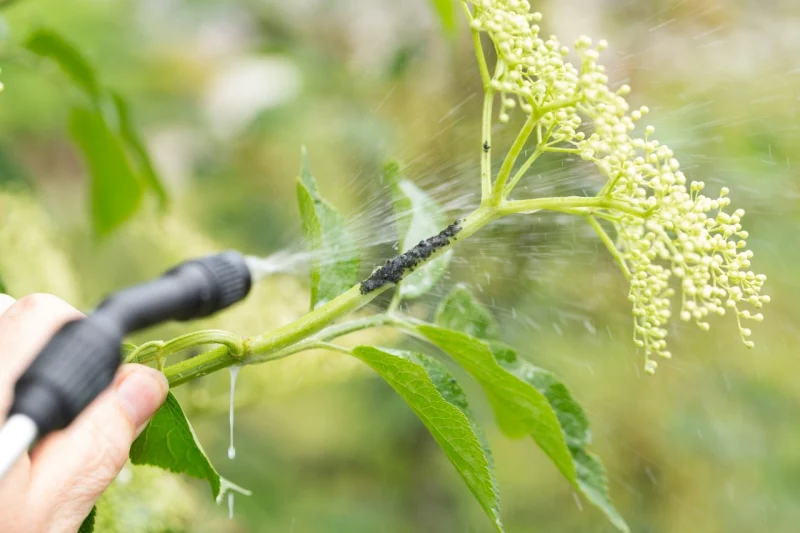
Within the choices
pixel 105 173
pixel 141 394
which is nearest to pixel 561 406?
pixel 141 394

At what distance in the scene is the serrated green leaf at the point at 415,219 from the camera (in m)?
0.62

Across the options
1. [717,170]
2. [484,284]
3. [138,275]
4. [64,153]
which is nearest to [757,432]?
[717,170]

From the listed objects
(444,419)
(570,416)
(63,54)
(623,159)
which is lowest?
(570,416)

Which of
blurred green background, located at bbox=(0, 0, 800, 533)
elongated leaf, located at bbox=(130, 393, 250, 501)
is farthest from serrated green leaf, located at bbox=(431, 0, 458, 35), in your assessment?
elongated leaf, located at bbox=(130, 393, 250, 501)

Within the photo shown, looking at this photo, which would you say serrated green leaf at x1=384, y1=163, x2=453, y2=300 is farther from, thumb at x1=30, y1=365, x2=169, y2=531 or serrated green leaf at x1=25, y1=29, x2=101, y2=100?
serrated green leaf at x1=25, y1=29, x2=101, y2=100

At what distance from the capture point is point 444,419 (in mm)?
508

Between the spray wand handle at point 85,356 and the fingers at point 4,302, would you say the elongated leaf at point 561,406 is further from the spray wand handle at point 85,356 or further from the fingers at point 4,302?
the fingers at point 4,302

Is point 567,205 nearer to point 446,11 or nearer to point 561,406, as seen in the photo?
point 561,406

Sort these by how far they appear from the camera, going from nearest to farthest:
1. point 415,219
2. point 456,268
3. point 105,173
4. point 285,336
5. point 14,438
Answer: point 14,438, point 285,336, point 415,219, point 456,268, point 105,173

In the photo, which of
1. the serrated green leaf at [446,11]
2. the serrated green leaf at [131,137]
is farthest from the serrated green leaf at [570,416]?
the serrated green leaf at [131,137]

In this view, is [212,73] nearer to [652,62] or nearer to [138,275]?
[138,275]

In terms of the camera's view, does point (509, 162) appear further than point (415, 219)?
Answer: No

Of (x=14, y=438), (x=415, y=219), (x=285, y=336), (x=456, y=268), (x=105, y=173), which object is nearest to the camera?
(x=14, y=438)

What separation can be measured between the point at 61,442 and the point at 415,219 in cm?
29
